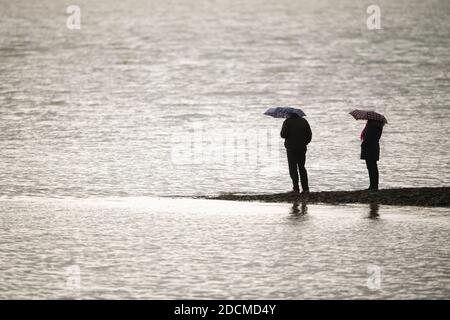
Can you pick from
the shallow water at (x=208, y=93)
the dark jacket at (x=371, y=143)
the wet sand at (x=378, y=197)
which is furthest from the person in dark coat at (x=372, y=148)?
the shallow water at (x=208, y=93)

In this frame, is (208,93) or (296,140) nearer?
(296,140)

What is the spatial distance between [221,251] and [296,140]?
240 inches

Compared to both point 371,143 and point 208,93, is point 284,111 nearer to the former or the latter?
point 371,143

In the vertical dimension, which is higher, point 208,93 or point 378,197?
point 208,93

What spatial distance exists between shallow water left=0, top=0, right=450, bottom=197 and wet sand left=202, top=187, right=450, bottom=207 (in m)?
1.89

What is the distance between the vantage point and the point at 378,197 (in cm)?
2048

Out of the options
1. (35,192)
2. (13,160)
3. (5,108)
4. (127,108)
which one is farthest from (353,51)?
(35,192)

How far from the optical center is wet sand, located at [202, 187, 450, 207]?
65.6 ft

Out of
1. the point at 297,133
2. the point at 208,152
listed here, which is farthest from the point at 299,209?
the point at 208,152

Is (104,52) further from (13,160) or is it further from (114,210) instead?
(114,210)

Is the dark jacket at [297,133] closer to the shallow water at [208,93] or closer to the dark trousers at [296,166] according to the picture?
the dark trousers at [296,166]

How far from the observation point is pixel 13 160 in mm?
27625

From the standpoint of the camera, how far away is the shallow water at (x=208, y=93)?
2580 centimetres
